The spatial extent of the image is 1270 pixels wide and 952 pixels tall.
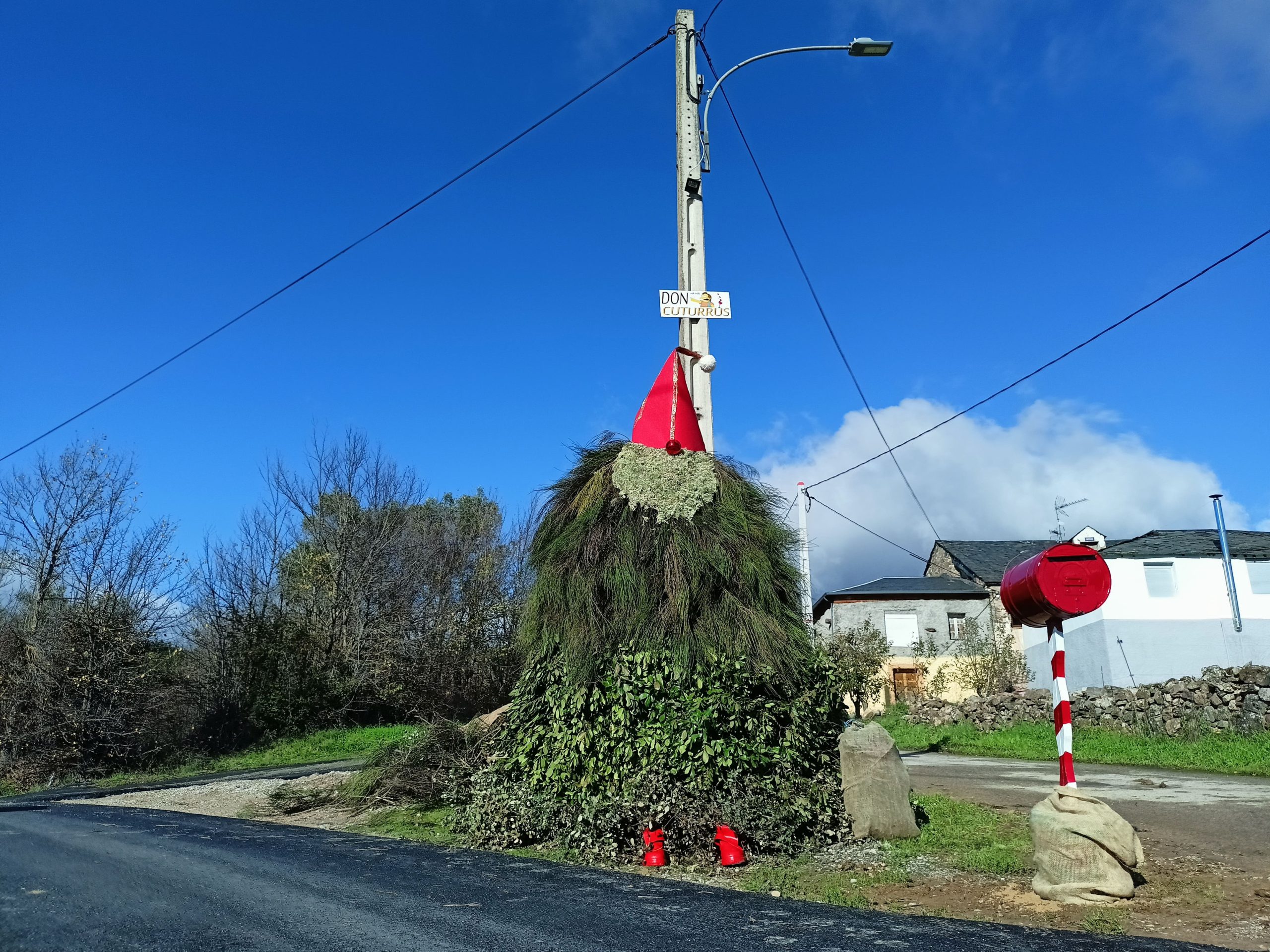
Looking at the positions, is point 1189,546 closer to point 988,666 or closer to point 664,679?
point 988,666

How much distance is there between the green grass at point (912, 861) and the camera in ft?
17.6

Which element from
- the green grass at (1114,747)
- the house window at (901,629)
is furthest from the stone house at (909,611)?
the green grass at (1114,747)

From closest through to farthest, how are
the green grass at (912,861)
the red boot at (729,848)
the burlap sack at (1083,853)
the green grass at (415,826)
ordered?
the burlap sack at (1083,853) → the green grass at (912,861) → the red boot at (729,848) → the green grass at (415,826)

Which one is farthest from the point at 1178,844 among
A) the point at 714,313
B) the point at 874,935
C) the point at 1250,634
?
the point at 1250,634

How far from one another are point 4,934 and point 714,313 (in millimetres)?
7391

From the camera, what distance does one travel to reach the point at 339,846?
7039 mm

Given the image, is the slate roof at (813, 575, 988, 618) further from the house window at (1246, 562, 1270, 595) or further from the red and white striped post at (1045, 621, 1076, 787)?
the red and white striped post at (1045, 621, 1076, 787)

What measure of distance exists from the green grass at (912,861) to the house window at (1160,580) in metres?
22.3

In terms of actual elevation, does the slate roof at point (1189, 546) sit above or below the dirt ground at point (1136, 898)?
above

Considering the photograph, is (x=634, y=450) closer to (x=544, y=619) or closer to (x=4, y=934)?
(x=544, y=619)

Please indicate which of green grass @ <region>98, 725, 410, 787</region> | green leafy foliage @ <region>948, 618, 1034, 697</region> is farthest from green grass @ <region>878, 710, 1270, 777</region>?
green grass @ <region>98, 725, 410, 787</region>

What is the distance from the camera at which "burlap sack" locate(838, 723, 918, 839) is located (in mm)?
6852

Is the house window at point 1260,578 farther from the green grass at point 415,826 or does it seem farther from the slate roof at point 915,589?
the green grass at point 415,826

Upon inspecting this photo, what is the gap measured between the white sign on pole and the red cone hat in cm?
79
